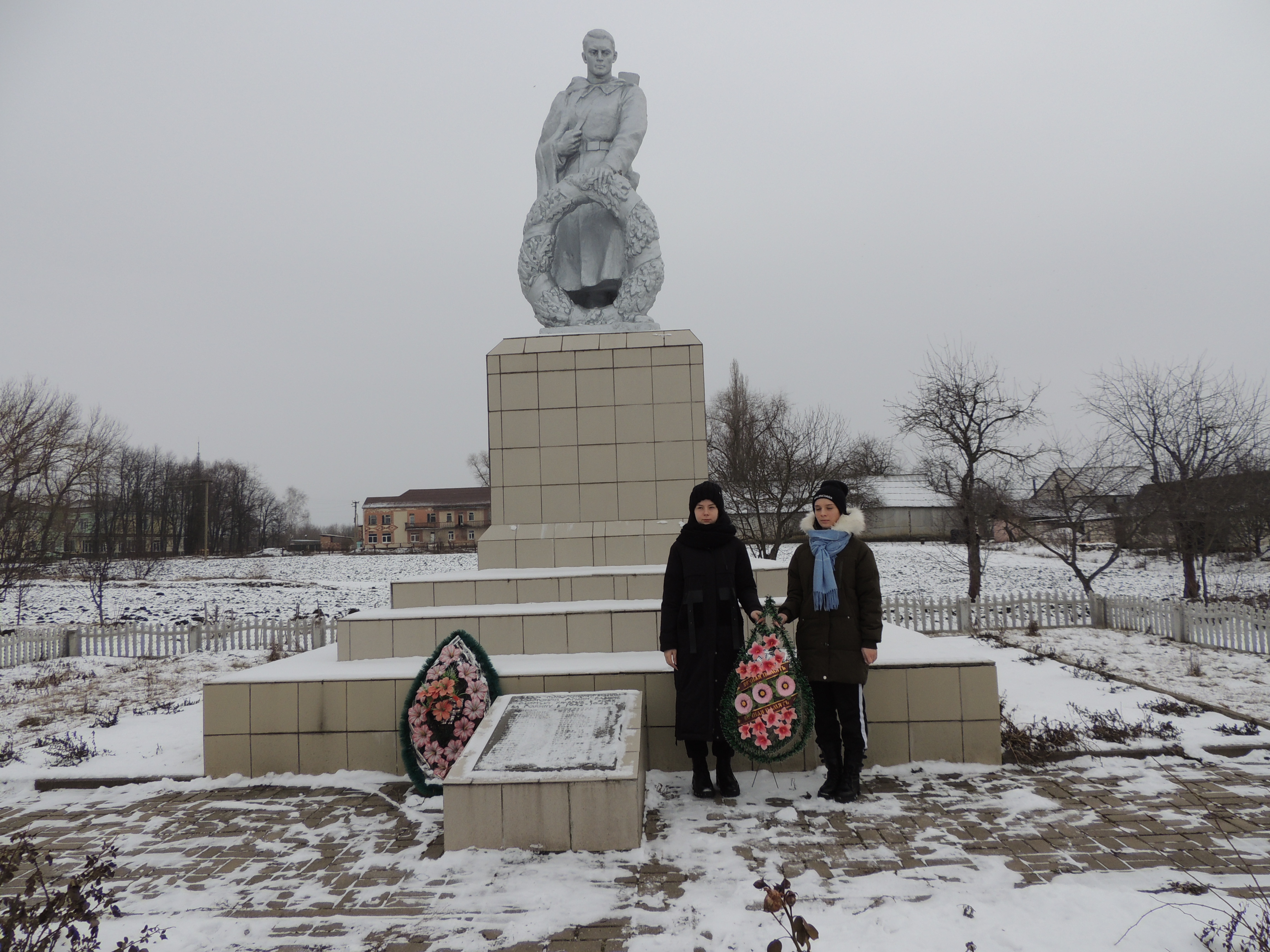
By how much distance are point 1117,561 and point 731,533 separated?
73.0 ft

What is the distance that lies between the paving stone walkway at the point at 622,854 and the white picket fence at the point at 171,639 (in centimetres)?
761

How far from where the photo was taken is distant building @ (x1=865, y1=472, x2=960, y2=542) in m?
33.1

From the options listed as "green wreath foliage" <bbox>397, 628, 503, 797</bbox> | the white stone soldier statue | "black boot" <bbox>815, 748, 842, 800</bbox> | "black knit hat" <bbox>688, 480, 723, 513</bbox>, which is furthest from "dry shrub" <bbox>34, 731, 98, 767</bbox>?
the white stone soldier statue

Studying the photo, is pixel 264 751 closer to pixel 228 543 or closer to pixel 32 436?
pixel 32 436

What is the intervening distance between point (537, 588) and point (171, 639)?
9.33 meters

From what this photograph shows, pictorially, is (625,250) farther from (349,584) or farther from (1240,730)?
(349,584)

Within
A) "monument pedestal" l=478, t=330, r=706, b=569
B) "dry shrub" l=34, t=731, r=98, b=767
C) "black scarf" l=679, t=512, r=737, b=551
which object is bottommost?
"dry shrub" l=34, t=731, r=98, b=767

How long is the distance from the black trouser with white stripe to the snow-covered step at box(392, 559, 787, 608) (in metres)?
1.75

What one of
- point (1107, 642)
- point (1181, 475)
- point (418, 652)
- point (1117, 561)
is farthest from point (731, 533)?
point (1117, 561)

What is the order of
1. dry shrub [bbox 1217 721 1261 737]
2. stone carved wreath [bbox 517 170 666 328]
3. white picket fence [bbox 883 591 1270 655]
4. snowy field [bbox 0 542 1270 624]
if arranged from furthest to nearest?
snowy field [bbox 0 542 1270 624] < white picket fence [bbox 883 591 1270 655] < stone carved wreath [bbox 517 170 666 328] < dry shrub [bbox 1217 721 1261 737]

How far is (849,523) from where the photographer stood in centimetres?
399

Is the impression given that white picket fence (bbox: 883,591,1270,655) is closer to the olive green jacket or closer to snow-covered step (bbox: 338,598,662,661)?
snow-covered step (bbox: 338,598,662,661)

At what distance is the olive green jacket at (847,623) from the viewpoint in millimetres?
3867

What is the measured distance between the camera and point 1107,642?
34.6 feet
